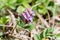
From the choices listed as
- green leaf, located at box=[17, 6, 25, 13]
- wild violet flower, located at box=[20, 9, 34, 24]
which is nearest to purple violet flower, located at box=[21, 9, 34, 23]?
wild violet flower, located at box=[20, 9, 34, 24]

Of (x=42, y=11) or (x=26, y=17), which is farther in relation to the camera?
(x=42, y=11)

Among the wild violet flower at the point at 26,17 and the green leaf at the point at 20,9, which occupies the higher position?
the green leaf at the point at 20,9

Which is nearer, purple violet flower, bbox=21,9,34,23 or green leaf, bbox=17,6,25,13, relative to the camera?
purple violet flower, bbox=21,9,34,23

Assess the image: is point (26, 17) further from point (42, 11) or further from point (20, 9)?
point (42, 11)

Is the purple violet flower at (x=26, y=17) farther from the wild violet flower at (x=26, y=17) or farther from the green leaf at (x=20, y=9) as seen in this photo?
the green leaf at (x=20, y=9)

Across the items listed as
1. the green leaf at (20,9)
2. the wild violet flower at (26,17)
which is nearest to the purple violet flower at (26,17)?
the wild violet flower at (26,17)

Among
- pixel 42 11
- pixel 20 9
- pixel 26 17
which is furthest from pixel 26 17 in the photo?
pixel 42 11

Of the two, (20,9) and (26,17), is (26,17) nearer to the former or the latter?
(26,17)

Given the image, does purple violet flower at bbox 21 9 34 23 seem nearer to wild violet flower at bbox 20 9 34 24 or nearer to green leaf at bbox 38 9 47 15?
wild violet flower at bbox 20 9 34 24

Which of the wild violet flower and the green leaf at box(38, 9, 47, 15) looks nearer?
the wild violet flower

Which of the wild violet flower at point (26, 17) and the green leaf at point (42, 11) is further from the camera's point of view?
the green leaf at point (42, 11)

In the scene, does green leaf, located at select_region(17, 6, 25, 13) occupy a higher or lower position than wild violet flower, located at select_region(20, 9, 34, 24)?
higher
